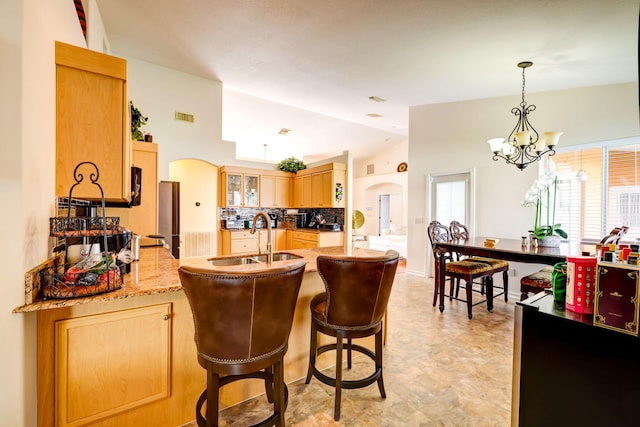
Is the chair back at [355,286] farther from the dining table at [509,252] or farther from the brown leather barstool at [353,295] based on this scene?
the dining table at [509,252]

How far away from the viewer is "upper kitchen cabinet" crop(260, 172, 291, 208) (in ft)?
20.6

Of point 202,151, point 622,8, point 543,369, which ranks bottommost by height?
point 543,369

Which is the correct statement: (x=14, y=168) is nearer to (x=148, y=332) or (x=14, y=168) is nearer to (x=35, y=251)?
(x=35, y=251)

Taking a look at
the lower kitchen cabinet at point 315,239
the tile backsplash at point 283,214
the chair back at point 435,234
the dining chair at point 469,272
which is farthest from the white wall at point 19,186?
the tile backsplash at point 283,214

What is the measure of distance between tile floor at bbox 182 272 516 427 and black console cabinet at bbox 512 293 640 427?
763mm

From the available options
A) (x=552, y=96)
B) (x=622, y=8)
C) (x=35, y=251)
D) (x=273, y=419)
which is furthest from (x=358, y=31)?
(x=273, y=419)

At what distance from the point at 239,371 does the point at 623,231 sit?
143 inches

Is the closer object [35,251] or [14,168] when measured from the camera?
[14,168]

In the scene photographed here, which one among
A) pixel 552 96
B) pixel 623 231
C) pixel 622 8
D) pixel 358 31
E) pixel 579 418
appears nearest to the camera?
pixel 579 418

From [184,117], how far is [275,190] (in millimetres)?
2321

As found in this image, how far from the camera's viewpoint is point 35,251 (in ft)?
4.20

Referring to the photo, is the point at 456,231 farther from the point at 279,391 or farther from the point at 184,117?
the point at 184,117

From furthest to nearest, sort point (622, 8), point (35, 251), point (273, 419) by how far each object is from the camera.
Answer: point (622, 8) < point (273, 419) < point (35, 251)

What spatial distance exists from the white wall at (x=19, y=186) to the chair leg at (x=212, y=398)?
0.71 metres
